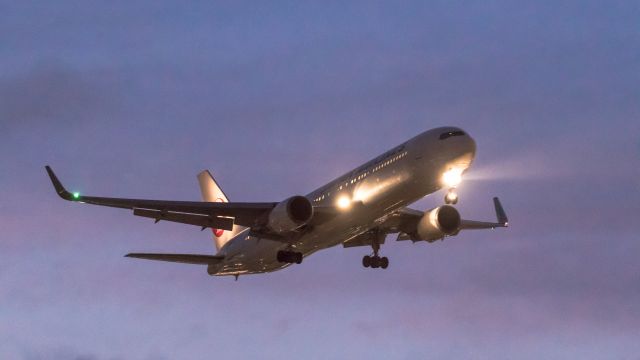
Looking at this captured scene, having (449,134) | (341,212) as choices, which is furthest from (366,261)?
(449,134)

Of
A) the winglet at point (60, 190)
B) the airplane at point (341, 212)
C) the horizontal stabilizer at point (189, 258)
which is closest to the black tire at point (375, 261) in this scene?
the airplane at point (341, 212)

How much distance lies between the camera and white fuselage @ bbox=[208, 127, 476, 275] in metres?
49.3

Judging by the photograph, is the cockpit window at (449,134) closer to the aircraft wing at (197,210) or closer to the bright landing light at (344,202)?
the bright landing light at (344,202)

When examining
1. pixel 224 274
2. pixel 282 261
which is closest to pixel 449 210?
pixel 282 261

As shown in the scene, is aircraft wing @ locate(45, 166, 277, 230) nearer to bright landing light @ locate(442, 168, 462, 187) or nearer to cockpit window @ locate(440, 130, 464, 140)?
bright landing light @ locate(442, 168, 462, 187)

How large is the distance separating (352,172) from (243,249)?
847 cm

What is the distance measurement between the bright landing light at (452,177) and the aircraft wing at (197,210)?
29.7ft

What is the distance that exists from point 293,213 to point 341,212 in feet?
7.60

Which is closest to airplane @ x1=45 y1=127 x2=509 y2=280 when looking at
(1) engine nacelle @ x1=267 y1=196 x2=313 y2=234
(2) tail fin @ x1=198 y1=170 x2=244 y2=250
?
(1) engine nacelle @ x1=267 y1=196 x2=313 y2=234

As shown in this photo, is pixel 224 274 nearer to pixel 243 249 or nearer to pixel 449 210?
pixel 243 249

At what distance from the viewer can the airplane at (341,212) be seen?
163 feet

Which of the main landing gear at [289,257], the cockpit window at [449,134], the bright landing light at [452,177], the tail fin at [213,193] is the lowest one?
the main landing gear at [289,257]

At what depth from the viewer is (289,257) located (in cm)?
5459

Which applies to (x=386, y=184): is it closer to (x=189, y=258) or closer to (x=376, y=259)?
(x=376, y=259)
